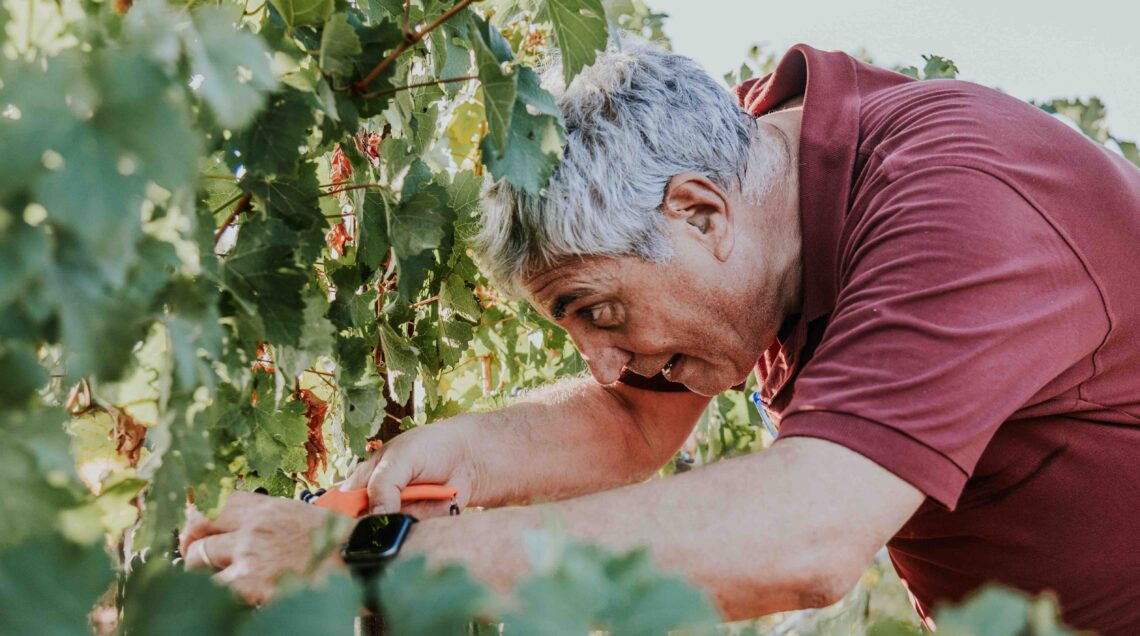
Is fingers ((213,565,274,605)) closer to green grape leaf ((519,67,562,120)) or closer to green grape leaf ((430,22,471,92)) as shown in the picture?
green grape leaf ((519,67,562,120))

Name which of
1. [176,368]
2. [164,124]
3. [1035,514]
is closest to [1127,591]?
[1035,514]

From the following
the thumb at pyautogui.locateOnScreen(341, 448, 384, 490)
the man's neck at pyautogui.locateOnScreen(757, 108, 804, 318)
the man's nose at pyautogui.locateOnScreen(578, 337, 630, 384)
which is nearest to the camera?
the thumb at pyautogui.locateOnScreen(341, 448, 384, 490)

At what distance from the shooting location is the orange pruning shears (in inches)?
70.7

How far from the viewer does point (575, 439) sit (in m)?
2.74

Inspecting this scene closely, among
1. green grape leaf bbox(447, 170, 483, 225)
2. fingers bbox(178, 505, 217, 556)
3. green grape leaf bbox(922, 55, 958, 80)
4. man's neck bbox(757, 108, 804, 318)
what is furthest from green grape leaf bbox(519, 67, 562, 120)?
green grape leaf bbox(922, 55, 958, 80)

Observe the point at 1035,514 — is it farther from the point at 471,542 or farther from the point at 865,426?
the point at 471,542

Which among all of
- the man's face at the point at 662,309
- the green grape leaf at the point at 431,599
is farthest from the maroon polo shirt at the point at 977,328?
the green grape leaf at the point at 431,599

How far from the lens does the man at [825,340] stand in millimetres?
1509

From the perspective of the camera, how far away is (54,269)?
0.72 m

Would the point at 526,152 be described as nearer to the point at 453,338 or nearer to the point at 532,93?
the point at 532,93

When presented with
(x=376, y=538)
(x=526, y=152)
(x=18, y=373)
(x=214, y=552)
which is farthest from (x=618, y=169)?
(x=18, y=373)

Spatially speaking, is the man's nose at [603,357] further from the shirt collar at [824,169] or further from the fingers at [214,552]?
the fingers at [214,552]

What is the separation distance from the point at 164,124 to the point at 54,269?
145 millimetres

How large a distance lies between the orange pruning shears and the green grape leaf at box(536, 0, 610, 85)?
79cm
